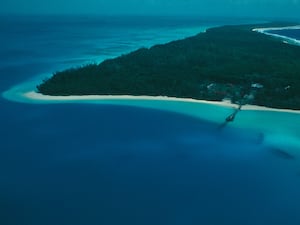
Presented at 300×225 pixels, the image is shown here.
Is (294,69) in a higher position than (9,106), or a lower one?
lower

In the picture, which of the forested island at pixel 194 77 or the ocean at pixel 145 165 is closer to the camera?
the ocean at pixel 145 165

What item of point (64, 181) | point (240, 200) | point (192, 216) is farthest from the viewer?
point (64, 181)

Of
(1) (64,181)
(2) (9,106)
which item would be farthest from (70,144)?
(2) (9,106)

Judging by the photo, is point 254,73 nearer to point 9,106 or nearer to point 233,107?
point 233,107

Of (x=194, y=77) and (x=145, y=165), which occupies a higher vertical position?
(x=145, y=165)

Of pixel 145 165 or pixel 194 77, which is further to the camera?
pixel 194 77
